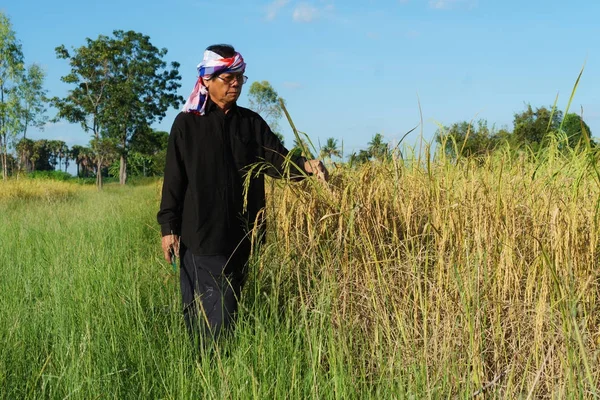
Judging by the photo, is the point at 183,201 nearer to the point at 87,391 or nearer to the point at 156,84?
the point at 87,391

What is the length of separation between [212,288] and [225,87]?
1.06 m

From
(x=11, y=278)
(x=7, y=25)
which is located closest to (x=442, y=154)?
(x=11, y=278)

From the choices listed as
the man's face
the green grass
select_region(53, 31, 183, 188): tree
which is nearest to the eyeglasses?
the man's face

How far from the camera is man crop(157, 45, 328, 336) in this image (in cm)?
275

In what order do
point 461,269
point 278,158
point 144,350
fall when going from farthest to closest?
point 278,158 → point 144,350 → point 461,269

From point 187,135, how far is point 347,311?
1.27m

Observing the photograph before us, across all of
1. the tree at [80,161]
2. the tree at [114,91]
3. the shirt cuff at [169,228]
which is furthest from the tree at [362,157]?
the tree at [80,161]

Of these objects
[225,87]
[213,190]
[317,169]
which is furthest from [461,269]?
[225,87]

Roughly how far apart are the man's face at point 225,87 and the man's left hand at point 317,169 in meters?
0.58

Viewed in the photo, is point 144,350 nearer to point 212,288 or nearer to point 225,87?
point 212,288

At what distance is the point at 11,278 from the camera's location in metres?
3.80

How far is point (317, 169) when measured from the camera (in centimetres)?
247

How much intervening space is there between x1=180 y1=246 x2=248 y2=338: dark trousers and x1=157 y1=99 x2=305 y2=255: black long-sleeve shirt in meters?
0.07

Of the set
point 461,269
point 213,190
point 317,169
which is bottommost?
point 461,269
